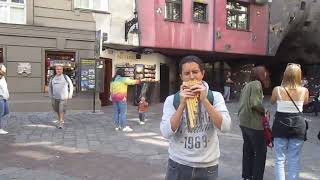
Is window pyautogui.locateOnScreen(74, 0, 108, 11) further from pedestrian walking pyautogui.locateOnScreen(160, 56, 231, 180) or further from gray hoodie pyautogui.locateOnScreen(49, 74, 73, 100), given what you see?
pedestrian walking pyautogui.locateOnScreen(160, 56, 231, 180)

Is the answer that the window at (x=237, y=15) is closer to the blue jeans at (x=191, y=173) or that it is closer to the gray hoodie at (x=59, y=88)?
the gray hoodie at (x=59, y=88)

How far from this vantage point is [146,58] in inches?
902

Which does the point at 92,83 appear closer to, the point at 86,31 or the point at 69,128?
the point at 86,31

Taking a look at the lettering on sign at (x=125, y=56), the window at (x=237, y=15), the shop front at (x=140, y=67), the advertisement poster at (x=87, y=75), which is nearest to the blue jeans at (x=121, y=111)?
the advertisement poster at (x=87, y=75)

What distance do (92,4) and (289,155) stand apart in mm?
14445

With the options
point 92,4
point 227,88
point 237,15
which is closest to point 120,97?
point 92,4

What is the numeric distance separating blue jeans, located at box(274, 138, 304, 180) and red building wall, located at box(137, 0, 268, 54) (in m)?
15.8

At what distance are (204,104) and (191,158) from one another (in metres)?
0.44

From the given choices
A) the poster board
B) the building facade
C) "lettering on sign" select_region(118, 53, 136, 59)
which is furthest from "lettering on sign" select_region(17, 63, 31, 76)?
"lettering on sign" select_region(118, 53, 136, 59)

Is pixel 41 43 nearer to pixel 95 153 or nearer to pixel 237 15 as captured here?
pixel 95 153

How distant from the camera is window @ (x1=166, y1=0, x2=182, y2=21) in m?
22.6

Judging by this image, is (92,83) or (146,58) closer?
(92,83)

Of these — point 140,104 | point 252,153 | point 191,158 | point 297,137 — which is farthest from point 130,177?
point 140,104

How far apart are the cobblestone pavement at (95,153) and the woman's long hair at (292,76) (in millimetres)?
1876
